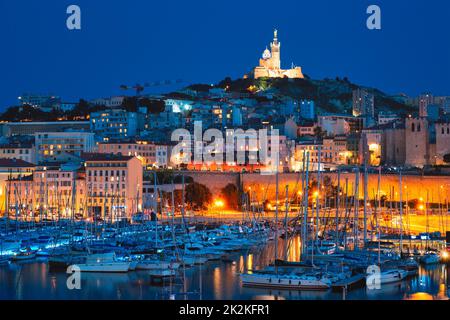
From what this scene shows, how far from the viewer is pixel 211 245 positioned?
1137 inches

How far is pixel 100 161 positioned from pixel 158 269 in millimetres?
18708

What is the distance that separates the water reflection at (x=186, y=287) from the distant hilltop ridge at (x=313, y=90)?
5755 cm

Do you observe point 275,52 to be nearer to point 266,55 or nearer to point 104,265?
point 266,55

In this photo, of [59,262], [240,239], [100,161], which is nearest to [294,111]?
[100,161]

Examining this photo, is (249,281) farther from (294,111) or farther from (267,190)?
(294,111)

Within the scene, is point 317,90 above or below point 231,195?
above

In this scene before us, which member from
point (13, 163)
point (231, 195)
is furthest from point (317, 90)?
point (13, 163)

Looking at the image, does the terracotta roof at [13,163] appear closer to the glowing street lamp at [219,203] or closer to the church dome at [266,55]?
the glowing street lamp at [219,203]

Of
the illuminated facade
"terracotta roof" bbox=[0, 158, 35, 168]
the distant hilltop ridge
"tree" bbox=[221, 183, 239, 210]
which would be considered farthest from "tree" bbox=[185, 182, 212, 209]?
the distant hilltop ridge

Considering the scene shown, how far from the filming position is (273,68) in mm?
91500

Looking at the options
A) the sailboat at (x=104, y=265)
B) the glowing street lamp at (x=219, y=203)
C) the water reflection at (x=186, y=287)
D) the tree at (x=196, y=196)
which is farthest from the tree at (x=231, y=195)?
the sailboat at (x=104, y=265)

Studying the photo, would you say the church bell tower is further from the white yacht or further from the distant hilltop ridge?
the white yacht

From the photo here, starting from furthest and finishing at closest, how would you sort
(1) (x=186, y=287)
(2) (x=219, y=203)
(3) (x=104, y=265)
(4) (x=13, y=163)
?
(4) (x=13, y=163) < (2) (x=219, y=203) < (3) (x=104, y=265) < (1) (x=186, y=287)

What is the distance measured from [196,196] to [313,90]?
153ft
